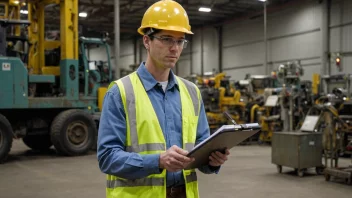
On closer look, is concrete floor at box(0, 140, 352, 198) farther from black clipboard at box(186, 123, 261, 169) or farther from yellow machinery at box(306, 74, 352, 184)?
black clipboard at box(186, 123, 261, 169)

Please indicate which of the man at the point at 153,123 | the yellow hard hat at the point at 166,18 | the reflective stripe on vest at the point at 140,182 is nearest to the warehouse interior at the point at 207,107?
the man at the point at 153,123

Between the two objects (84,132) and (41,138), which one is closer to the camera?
(84,132)

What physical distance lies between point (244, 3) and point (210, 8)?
6.02 ft

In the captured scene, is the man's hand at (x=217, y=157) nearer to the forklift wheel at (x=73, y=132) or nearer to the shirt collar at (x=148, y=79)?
the shirt collar at (x=148, y=79)

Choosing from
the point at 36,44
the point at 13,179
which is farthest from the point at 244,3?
the point at 13,179

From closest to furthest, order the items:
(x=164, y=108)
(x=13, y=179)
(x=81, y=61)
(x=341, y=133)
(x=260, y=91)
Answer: (x=164, y=108) → (x=13, y=179) → (x=341, y=133) → (x=81, y=61) → (x=260, y=91)

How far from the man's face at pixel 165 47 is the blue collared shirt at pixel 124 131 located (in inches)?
4.6

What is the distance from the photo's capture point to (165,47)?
6.54 feet

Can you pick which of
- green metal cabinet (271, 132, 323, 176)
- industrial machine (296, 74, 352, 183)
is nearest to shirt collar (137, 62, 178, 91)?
industrial machine (296, 74, 352, 183)

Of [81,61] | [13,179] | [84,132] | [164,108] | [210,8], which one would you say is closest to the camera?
[164,108]

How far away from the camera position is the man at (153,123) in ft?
6.05

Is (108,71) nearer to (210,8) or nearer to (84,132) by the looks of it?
(84,132)

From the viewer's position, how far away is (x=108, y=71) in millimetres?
11180

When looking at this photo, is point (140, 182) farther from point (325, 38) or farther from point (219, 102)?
point (325, 38)
